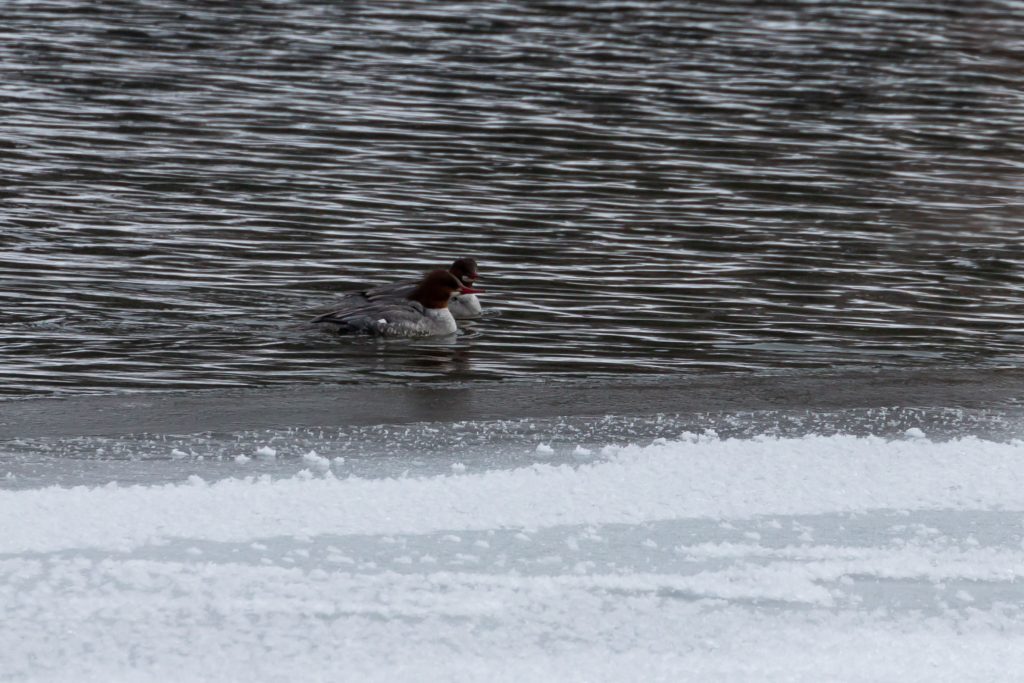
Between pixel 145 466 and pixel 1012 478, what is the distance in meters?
3.39

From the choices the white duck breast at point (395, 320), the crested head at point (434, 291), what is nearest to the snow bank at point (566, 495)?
the white duck breast at point (395, 320)

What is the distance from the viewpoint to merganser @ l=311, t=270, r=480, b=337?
10344 mm

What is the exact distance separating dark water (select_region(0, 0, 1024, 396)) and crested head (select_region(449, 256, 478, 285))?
0.88 feet

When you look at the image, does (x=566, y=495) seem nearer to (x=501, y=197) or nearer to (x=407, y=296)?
(x=407, y=296)

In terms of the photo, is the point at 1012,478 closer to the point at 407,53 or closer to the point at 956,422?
the point at 956,422

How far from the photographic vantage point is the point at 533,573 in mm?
5723

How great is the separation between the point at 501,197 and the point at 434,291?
4.80 m

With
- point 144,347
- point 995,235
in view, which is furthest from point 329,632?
point 995,235

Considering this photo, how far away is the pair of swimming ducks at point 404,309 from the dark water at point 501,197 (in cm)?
14

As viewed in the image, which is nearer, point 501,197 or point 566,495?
point 566,495

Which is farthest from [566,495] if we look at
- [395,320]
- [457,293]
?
[457,293]

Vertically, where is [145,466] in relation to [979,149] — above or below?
above

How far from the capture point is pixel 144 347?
9875 millimetres

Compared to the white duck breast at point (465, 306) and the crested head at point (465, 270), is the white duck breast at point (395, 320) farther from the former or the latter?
the crested head at point (465, 270)
